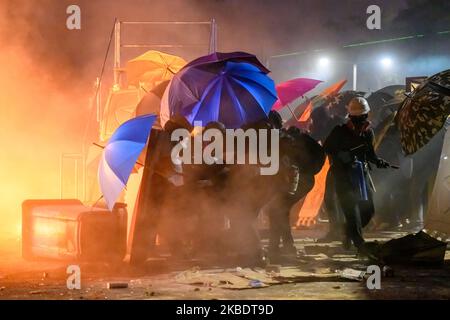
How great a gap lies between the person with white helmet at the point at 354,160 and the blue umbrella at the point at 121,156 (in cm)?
279

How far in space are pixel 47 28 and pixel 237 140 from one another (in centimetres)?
1167

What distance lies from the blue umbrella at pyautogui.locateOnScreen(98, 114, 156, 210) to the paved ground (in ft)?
2.90

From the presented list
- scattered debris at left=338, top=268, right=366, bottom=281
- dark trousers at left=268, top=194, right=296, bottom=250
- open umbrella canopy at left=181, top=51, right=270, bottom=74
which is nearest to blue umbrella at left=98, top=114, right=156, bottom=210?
open umbrella canopy at left=181, top=51, right=270, bottom=74

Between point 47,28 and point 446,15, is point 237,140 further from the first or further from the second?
point 446,15

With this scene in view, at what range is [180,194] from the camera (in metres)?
7.68

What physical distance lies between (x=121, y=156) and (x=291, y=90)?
13.1 ft

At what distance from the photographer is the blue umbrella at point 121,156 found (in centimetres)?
694

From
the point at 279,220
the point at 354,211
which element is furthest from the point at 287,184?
the point at 354,211

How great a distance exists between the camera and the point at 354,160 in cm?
873

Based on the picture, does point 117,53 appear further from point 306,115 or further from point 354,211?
point 354,211

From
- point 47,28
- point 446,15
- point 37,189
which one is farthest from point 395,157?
point 446,15

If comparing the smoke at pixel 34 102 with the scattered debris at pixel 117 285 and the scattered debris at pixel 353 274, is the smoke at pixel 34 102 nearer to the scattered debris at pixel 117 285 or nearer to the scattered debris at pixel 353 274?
the scattered debris at pixel 117 285

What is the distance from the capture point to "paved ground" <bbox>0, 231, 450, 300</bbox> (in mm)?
6004

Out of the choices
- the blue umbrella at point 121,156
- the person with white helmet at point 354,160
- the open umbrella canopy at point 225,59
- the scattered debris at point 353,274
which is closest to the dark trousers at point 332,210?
the person with white helmet at point 354,160
